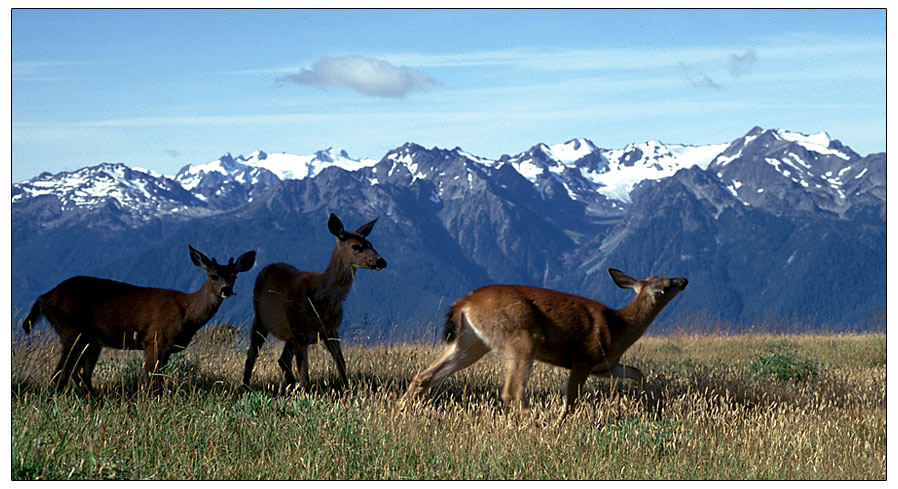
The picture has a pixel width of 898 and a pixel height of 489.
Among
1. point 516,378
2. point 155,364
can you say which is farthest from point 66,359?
point 516,378

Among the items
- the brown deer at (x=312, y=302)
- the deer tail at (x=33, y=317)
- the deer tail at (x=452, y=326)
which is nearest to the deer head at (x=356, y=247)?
the brown deer at (x=312, y=302)

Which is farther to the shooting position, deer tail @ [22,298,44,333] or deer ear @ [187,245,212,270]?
deer tail @ [22,298,44,333]

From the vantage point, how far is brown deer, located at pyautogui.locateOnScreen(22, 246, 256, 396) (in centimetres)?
815

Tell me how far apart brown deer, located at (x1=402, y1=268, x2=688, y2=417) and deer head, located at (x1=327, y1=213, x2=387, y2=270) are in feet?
3.12

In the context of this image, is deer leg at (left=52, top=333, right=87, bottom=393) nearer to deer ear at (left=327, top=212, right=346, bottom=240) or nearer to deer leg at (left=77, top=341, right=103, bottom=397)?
deer leg at (left=77, top=341, right=103, bottom=397)

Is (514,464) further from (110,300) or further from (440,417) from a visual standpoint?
(110,300)

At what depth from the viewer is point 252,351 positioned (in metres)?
8.77

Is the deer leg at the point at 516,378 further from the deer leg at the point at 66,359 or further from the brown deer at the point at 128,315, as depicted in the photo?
the deer leg at the point at 66,359

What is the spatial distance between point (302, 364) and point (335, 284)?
754 millimetres

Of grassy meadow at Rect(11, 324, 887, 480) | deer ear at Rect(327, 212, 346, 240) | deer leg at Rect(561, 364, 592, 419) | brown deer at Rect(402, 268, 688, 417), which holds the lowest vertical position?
grassy meadow at Rect(11, 324, 887, 480)

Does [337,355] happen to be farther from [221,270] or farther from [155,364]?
[155,364]

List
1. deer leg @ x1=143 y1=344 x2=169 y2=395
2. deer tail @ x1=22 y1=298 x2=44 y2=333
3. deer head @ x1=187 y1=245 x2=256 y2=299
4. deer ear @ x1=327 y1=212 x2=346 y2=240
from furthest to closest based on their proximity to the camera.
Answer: deer ear @ x1=327 y1=212 x2=346 y2=240 → deer tail @ x1=22 y1=298 x2=44 y2=333 → deer head @ x1=187 y1=245 x2=256 y2=299 → deer leg @ x1=143 y1=344 x2=169 y2=395

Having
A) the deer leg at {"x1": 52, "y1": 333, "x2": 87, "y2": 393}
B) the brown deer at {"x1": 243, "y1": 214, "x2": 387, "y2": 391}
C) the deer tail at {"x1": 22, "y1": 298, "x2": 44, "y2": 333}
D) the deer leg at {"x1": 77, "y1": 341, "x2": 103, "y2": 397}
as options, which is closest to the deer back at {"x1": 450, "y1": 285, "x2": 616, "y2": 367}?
the brown deer at {"x1": 243, "y1": 214, "x2": 387, "y2": 391}

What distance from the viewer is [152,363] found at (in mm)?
7984
